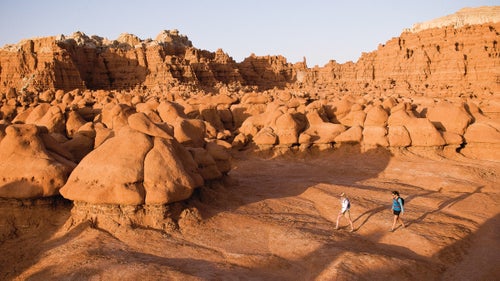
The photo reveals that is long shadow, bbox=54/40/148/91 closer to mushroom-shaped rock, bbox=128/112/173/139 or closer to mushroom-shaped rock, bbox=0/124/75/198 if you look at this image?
mushroom-shaped rock, bbox=0/124/75/198

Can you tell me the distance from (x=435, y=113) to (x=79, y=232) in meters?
17.7

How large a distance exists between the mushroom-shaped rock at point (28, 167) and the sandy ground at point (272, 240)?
41 cm

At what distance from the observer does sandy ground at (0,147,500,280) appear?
686 cm

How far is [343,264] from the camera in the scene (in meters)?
6.93

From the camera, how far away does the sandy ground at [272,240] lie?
6859 mm

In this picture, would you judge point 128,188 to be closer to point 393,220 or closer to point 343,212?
point 343,212

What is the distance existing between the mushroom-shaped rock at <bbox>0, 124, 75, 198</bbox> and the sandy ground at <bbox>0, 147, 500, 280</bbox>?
1.35 feet

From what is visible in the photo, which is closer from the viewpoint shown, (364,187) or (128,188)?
(128,188)

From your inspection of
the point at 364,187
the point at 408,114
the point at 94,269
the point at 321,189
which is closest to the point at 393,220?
the point at 321,189

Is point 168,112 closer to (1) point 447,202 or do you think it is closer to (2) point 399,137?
(2) point 399,137

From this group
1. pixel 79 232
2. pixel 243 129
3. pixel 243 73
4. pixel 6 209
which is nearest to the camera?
pixel 79 232

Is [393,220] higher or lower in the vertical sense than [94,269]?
lower

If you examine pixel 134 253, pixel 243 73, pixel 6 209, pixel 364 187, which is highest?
pixel 243 73

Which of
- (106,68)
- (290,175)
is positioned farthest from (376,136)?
(106,68)
